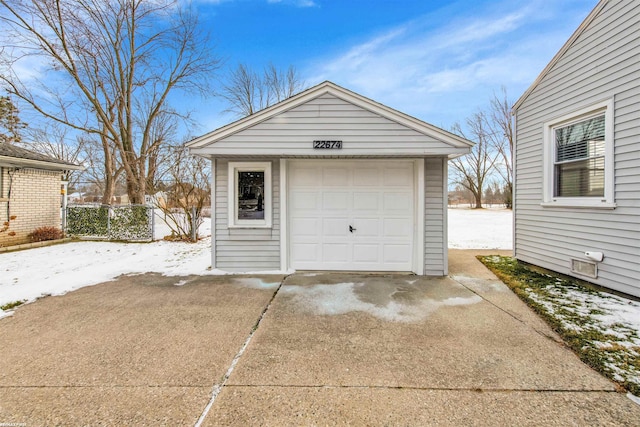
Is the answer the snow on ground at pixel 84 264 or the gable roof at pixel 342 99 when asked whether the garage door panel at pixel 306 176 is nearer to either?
the gable roof at pixel 342 99

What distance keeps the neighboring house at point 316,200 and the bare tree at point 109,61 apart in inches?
439

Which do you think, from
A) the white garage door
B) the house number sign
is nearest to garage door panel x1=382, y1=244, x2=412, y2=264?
the white garage door

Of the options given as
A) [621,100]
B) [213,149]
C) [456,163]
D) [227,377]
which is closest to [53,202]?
[213,149]

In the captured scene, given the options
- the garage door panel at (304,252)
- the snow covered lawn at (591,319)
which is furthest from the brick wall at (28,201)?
the snow covered lawn at (591,319)

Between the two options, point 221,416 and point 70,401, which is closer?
point 221,416

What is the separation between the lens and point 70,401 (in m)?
2.08

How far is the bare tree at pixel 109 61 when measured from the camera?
1136cm

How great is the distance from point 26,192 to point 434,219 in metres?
12.3

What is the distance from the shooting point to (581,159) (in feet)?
15.7

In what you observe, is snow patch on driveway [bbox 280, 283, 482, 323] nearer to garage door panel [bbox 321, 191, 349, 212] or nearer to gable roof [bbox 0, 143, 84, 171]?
garage door panel [bbox 321, 191, 349, 212]

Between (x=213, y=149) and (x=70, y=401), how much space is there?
413 cm

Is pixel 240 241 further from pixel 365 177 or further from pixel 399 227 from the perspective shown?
pixel 399 227

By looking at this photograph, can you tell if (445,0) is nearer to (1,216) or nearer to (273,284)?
(273,284)

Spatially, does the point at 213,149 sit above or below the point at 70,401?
above
